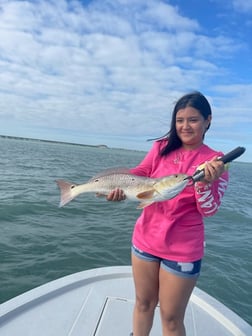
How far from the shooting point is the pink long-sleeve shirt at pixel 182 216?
8.52 ft

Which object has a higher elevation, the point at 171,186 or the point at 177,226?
the point at 171,186

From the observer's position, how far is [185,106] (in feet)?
9.36

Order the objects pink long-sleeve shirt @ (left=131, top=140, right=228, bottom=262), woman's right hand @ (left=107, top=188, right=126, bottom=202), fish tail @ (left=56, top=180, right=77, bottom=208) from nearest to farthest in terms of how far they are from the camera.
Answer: pink long-sleeve shirt @ (left=131, top=140, right=228, bottom=262) → woman's right hand @ (left=107, top=188, right=126, bottom=202) → fish tail @ (left=56, top=180, right=77, bottom=208)

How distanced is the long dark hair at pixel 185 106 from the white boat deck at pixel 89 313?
216 cm

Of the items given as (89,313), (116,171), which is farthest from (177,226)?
(89,313)

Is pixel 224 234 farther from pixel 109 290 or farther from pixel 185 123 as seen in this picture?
pixel 185 123

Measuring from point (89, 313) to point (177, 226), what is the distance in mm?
1905

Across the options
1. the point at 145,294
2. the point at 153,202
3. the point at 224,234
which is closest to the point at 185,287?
the point at 145,294

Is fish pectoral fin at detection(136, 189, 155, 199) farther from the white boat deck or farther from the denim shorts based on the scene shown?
the white boat deck

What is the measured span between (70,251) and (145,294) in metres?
5.59

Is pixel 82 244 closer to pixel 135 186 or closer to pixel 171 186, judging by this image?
pixel 135 186

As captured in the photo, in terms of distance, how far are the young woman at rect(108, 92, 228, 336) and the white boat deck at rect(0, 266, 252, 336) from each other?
684 mm

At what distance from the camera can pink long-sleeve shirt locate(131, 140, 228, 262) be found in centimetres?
260

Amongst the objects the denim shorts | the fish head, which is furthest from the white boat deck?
the fish head
